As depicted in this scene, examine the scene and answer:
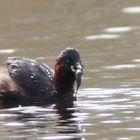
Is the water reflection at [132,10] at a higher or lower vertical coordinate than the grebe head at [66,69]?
higher

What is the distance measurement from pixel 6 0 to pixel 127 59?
6.57 meters

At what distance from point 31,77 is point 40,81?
0.14 metres

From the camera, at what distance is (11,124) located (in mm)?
13617

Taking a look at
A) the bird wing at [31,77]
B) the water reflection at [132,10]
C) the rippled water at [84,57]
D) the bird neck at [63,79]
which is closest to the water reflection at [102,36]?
the rippled water at [84,57]

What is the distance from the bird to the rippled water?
28cm

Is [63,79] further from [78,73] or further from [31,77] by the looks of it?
[78,73]

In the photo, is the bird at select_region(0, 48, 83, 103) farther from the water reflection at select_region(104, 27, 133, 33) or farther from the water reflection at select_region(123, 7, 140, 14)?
the water reflection at select_region(123, 7, 140, 14)

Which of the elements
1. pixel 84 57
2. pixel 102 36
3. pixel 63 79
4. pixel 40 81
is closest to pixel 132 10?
pixel 102 36

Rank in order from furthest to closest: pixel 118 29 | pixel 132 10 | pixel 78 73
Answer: pixel 132 10
pixel 118 29
pixel 78 73

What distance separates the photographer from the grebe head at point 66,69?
15.4 m

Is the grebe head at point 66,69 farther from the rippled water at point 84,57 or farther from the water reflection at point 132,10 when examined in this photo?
the water reflection at point 132,10

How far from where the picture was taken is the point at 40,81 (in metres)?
15.5

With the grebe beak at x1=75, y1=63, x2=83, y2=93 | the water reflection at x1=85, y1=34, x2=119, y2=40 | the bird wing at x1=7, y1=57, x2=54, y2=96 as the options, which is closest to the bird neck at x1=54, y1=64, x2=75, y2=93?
the bird wing at x1=7, y1=57, x2=54, y2=96

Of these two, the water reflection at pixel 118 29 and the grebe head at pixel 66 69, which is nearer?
the grebe head at pixel 66 69
